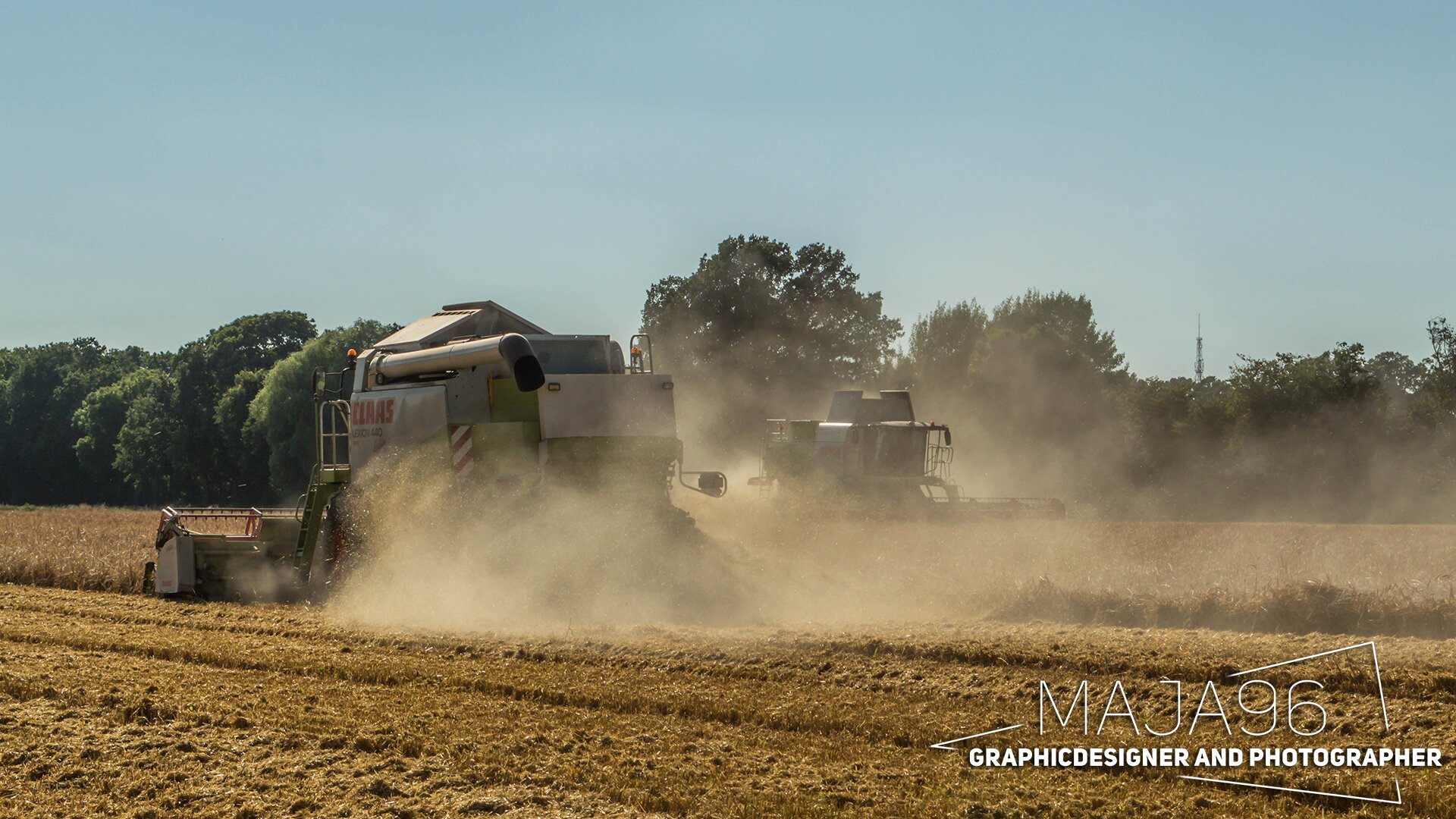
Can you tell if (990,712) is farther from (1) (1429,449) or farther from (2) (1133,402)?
(2) (1133,402)

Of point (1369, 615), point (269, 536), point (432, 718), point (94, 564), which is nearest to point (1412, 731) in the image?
point (1369, 615)

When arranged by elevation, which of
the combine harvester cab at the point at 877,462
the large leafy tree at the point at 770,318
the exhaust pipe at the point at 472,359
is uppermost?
the large leafy tree at the point at 770,318

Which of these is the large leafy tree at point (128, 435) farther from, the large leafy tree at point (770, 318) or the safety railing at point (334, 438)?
the safety railing at point (334, 438)

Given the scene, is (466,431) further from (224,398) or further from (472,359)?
(224,398)

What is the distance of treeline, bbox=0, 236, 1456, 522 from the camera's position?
32156 millimetres

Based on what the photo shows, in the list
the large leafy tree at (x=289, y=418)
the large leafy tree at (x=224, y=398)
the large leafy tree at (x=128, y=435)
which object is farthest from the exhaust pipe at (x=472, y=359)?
the large leafy tree at (x=128, y=435)

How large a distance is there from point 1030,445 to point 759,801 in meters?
39.1

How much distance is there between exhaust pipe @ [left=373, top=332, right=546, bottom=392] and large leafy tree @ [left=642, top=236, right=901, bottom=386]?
36.8 meters

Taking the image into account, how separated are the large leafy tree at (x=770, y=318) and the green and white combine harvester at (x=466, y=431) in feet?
119

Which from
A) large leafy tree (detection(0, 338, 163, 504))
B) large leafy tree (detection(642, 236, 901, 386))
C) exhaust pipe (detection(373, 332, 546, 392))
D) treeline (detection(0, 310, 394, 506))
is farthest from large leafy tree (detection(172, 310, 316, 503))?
exhaust pipe (detection(373, 332, 546, 392))

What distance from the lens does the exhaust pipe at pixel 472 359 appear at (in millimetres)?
11016

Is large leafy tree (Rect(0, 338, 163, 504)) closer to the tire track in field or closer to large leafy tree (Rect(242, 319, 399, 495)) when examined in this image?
large leafy tree (Rect(242, 319, 399, 495))

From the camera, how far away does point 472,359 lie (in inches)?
464

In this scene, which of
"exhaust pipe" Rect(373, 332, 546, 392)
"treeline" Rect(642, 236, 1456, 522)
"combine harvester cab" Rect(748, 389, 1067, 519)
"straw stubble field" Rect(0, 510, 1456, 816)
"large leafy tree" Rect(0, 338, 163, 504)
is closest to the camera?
"straw stubble field" Rect(0, 510, 1456, 816)
